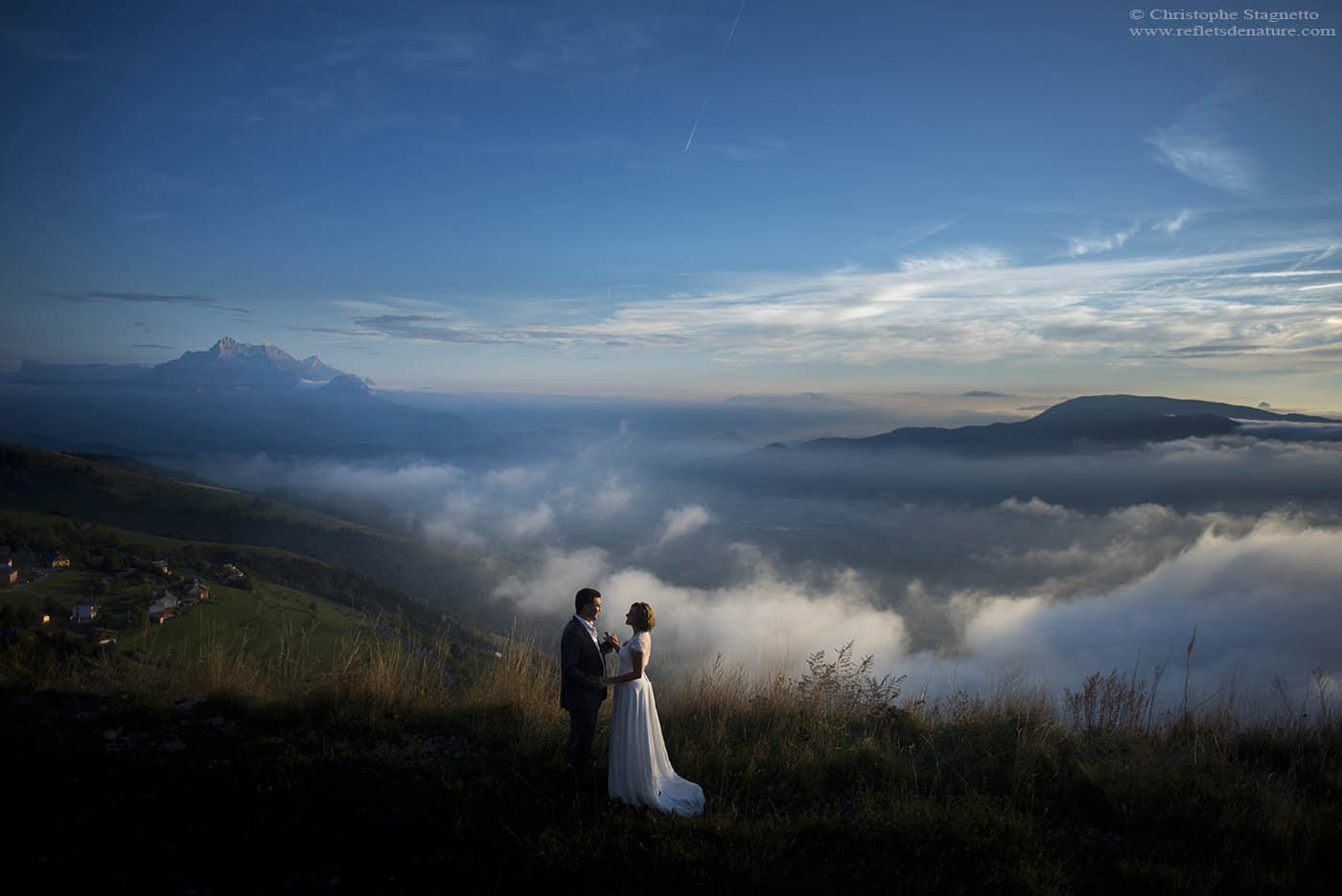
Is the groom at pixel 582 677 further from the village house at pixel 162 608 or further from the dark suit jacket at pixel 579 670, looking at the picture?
the village house at pixel 162 608

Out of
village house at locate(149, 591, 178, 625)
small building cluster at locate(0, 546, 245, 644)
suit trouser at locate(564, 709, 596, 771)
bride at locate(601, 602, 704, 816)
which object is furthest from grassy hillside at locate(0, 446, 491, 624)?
bride at locate(601, 602, 704, 816)

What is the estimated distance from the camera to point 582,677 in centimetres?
560

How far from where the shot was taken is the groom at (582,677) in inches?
221

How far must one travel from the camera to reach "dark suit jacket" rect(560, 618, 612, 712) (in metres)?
5.60

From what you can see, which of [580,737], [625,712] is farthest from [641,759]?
[580,737]

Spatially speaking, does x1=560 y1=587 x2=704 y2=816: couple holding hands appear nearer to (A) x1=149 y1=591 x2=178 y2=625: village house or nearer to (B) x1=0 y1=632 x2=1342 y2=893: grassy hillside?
(B) x1=0 y1=632 x2=1342 y2=893: grassy hillside

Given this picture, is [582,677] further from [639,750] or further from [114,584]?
[114,584]

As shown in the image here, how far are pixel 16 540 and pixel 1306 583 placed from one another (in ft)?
632

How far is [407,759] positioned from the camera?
18.5 ft

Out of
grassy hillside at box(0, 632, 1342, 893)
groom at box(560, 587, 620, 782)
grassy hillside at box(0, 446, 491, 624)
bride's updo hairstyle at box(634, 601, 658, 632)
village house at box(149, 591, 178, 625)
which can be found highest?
bride's updo hairstyle at box(634, 601, 658, 632)

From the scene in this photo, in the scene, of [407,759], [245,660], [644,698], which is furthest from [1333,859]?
[245,660]

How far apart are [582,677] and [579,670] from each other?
8cm

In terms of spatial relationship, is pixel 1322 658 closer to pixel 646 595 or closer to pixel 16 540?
pixel 646 595

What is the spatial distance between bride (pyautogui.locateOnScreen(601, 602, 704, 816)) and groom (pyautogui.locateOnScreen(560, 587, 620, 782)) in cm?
20
